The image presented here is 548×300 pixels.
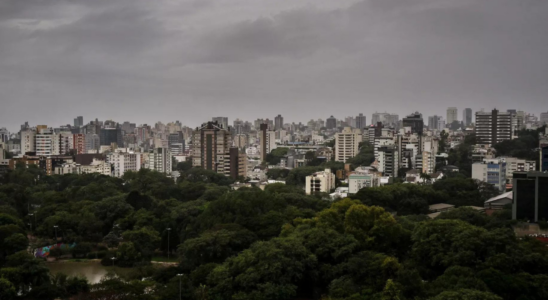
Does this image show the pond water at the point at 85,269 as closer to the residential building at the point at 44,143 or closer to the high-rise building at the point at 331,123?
the residential building at the point at 44,143

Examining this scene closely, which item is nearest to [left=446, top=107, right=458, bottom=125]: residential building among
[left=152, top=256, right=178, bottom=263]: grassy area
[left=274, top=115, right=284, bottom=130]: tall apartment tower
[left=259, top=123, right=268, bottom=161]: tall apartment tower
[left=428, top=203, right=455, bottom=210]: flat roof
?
[left=274, top=115, right=284, bottom=130]: tall apartment tower

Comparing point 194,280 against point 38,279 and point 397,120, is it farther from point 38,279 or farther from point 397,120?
point 397,120

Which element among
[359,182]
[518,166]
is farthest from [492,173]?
[359,182]

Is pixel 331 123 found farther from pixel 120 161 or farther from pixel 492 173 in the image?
pixel 492 173

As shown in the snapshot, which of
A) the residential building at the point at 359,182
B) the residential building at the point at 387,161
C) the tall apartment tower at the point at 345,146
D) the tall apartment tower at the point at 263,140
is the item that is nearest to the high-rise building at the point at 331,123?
the tall apartment tower at the point at 263,140

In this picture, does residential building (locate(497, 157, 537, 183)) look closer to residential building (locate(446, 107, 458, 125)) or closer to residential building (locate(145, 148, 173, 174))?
residential building (locate(145, 148, 173, 174))

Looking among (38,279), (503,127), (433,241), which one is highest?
(503,127)

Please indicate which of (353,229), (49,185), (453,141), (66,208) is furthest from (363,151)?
(353,229)
